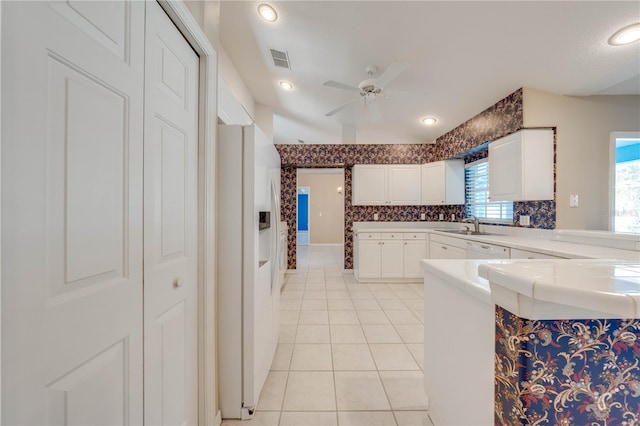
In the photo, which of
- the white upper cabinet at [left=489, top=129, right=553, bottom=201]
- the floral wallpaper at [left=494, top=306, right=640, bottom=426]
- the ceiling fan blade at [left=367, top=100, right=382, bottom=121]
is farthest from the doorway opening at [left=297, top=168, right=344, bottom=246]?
the floral wallpaper at [left=494, top=306, right=640, bottom=426]

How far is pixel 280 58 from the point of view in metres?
2.94

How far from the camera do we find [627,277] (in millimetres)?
600

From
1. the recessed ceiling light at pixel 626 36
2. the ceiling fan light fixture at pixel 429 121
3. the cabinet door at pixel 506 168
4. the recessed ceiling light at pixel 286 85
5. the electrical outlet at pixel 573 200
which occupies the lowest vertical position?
the electrical outlet at pixel 573 200

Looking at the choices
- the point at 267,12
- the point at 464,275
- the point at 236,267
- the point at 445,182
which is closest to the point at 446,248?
the point at 445,182

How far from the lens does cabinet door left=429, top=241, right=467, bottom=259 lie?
10.9 ft

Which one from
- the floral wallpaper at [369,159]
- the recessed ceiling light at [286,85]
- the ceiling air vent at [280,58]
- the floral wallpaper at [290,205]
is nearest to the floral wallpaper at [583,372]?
the ceiling air vent at [280,58]

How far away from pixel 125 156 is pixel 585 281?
135 cm

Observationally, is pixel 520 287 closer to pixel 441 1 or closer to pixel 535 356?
pixel 535 356

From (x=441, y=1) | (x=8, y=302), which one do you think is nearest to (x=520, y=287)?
(x=8, y=302)

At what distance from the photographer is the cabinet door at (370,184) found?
4660 mm

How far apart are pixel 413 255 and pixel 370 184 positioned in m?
1.49

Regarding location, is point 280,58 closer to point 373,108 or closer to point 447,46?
point 373,108

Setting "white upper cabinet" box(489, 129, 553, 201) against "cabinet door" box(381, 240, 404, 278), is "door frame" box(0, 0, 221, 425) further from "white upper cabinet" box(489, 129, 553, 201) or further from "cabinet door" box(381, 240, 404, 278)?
"cabinet door" box(381, 240, 404, 278)

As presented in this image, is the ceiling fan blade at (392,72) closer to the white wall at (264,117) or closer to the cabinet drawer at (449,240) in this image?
the cabinet drawer at (449,240)
